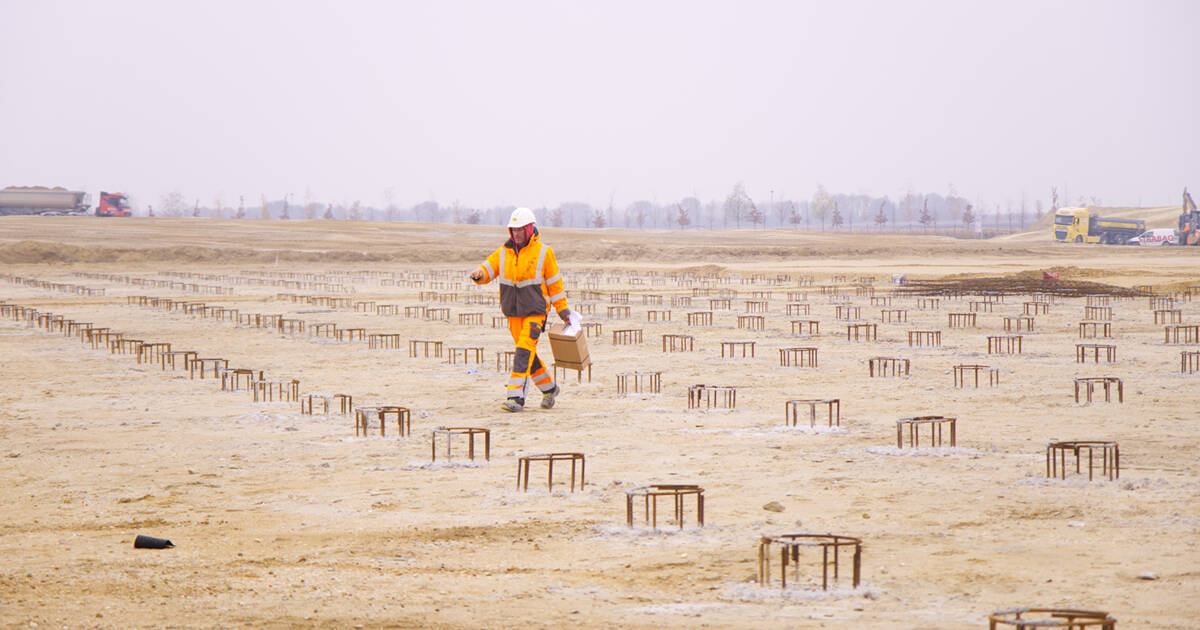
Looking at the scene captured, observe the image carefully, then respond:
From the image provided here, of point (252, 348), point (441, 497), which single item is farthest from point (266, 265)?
point (441, 497)

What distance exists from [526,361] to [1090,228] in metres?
90.0

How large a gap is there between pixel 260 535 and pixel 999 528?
5.05m

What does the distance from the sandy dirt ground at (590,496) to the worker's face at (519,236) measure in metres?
2.02

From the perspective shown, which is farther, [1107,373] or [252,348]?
[252,348]

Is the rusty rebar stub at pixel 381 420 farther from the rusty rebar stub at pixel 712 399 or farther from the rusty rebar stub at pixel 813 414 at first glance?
the rusty rebar stub at pixel 813 414

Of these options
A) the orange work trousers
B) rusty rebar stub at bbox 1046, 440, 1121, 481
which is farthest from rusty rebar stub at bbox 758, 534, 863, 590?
the orange work trousers

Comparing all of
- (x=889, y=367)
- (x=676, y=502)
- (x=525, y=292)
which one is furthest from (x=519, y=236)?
(x=889, y=367)

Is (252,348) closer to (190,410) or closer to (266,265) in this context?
(190,410)

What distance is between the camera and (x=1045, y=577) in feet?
22.7

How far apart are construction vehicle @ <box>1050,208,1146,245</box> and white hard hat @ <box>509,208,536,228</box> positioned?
8849 centimetres

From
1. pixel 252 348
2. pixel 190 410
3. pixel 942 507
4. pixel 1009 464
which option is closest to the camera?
pixel 942 507

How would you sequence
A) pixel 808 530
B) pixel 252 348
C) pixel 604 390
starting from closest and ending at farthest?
pixel 808 530
pixel 604 390
pixel 252 348

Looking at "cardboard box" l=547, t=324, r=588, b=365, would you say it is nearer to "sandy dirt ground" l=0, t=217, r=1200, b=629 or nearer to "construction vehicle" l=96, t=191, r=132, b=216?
"sandy dirt ground" l=0, t=217, r=1200, b=629

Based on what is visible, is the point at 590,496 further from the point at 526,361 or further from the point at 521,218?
the point at 521,218
